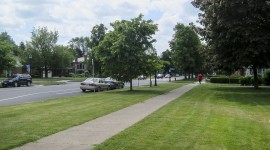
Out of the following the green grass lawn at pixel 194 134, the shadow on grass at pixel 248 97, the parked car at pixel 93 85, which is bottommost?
the green grass lawn at pixel 194 134

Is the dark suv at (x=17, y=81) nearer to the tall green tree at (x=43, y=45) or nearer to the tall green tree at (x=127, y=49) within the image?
the tall green tree at (x=127, y=49)

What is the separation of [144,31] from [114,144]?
78.6ft

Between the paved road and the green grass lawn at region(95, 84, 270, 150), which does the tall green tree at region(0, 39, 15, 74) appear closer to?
the paved road

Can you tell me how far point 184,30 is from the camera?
7894cm

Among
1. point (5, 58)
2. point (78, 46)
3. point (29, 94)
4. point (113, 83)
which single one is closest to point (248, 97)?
point (29, 94)

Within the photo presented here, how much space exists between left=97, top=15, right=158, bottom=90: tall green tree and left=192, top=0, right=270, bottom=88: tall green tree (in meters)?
5.26

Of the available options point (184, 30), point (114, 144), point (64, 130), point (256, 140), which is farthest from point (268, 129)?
point (184, 30)

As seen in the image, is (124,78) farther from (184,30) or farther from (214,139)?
(184,30)

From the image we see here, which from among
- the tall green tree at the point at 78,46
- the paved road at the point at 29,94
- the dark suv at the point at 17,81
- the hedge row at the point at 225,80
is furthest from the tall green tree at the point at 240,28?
the tall green tree at the point at 78,46

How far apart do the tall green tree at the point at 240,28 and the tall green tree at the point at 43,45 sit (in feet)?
200

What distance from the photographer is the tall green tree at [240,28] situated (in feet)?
85.9

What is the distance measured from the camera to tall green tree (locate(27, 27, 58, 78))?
84938mm

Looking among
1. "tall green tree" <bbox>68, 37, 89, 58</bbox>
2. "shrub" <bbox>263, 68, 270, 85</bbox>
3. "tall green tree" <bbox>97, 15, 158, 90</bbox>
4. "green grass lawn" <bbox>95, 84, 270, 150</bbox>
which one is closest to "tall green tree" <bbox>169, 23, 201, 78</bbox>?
"shrub" <bbox>263, 68, 270, 85</bbox>

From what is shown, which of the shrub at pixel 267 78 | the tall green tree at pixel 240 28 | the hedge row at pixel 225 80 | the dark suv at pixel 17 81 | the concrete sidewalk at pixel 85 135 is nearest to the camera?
the concrete sidewalk at pixel 85 135
